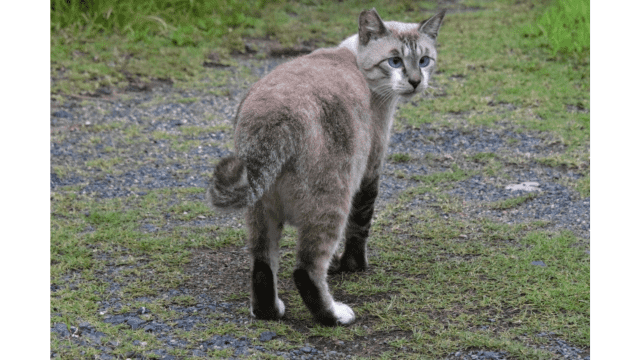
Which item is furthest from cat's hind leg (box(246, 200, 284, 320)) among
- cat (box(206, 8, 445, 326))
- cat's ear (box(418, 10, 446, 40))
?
cat's ear (box(418, 10, 446, 40))

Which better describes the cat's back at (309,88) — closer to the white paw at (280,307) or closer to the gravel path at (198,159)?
the white paw at (280,307)

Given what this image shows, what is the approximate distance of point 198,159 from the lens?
614 centimetres

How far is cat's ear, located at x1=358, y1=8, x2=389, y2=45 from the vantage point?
3.95 metres

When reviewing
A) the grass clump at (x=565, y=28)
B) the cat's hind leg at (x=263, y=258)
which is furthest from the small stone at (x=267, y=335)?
the grass clump at (x=565, y=28)

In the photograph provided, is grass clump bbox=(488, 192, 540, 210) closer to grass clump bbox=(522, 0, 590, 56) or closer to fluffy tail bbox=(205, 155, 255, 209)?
fluffy tail bbox=(205, 155, 255, 209)

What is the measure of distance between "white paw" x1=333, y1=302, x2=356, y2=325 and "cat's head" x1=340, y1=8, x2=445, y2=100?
1.25 meters

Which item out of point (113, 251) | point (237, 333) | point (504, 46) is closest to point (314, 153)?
point (237, 333)

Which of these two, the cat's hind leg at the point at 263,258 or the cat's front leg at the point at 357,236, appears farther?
the cat's front leg at the point at 357,236

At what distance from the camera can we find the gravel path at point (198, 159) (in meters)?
5.08

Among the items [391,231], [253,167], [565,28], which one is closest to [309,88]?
[253,167]

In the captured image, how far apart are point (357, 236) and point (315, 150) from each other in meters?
1.09

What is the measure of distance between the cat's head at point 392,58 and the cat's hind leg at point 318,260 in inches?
35.6

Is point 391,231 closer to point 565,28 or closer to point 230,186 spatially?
point 230,186

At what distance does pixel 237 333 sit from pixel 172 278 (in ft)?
2.67
